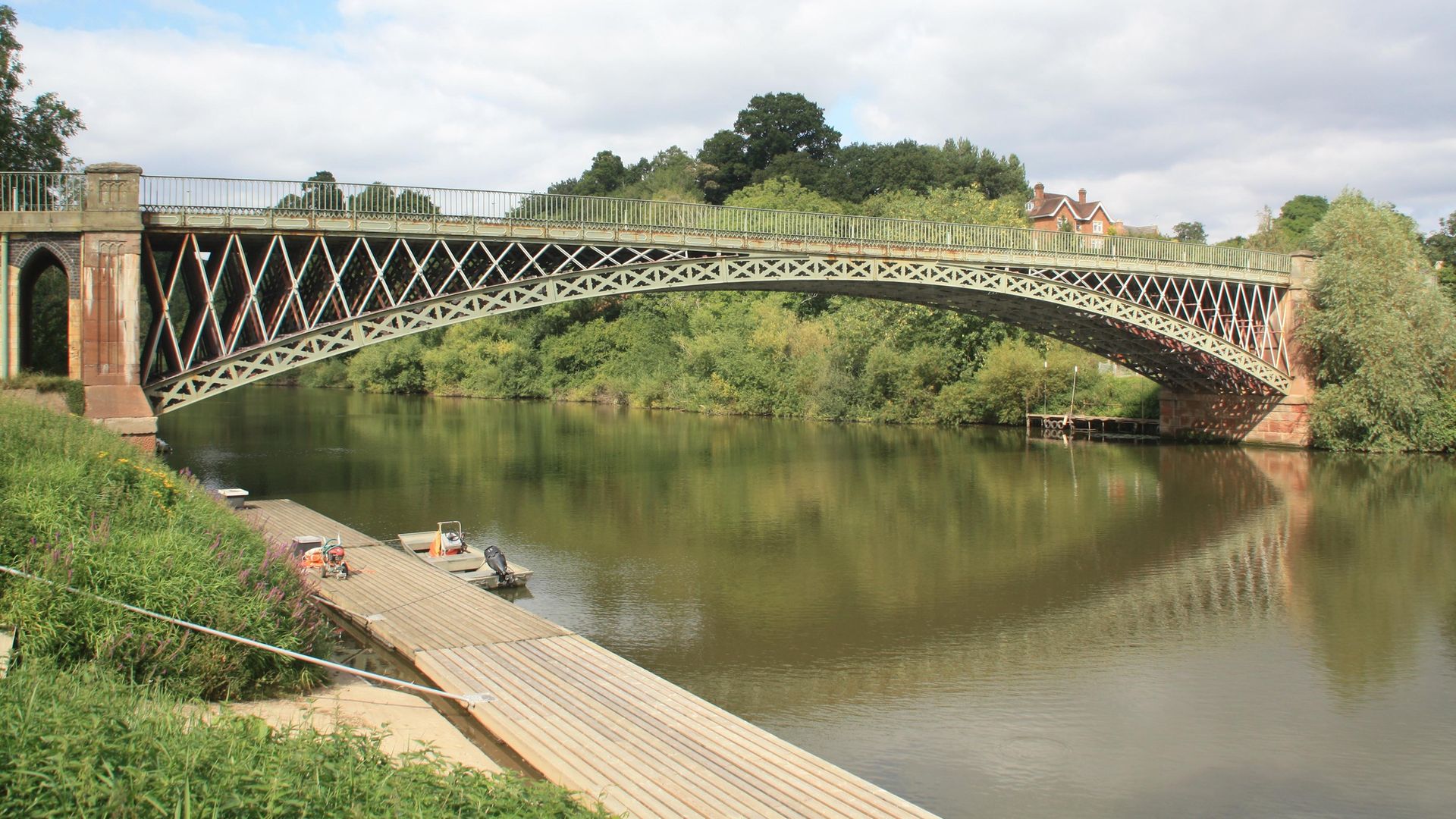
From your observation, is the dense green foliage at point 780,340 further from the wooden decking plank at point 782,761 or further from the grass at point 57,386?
the wooden decking plank at point 782,761

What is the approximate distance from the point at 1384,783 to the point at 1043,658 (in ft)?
13.6

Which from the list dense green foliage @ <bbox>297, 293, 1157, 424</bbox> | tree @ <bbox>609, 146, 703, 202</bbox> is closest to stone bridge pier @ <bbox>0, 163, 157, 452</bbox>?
dense green foliage @ <bbox>297, 293, 1157, 424</bbox>

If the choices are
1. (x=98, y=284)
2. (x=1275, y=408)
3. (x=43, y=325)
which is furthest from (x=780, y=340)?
(x=98, y=284)

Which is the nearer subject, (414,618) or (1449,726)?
(1449,726)

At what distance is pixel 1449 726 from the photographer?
11.2 m

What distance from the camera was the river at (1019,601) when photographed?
10.1 m

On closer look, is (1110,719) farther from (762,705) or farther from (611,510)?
(611,510)

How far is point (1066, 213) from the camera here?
3487 inches

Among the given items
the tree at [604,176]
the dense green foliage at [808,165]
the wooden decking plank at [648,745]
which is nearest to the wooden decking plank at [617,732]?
the wooden decking plank at [648,745]

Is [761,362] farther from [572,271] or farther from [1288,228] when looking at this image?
[1288,228]

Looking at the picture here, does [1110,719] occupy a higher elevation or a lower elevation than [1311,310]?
lower

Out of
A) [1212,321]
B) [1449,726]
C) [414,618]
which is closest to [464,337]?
[1212,321]

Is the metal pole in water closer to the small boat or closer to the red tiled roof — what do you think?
the small boat

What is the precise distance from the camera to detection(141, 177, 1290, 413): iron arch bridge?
2330 centimetres
